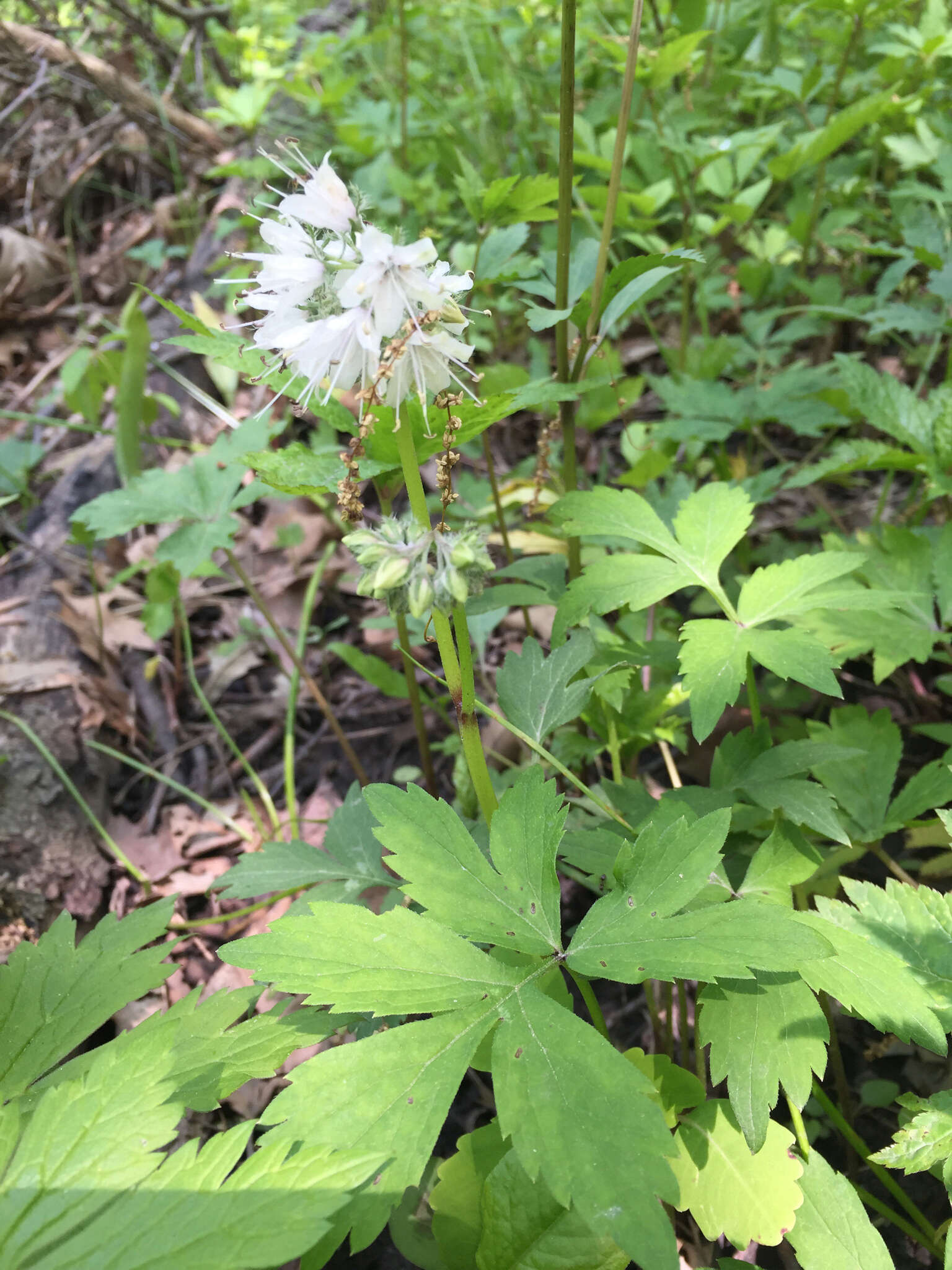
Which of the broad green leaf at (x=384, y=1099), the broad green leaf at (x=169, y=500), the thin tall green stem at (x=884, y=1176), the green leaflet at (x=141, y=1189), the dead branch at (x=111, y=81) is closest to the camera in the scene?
the green leaflet at (x=141, y=1189)

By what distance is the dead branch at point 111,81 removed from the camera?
4.68 meters

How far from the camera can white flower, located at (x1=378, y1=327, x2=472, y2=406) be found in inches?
44.1

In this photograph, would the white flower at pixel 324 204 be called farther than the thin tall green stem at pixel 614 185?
No

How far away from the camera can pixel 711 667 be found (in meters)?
1.44

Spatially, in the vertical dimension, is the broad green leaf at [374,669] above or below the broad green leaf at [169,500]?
below

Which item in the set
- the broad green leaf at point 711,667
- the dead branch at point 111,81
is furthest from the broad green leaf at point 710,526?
the dead branch at point 111,81

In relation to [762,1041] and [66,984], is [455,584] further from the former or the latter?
[66,984]

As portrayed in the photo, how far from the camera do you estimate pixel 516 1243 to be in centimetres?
114

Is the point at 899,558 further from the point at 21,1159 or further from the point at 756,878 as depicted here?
the point at 21,1159

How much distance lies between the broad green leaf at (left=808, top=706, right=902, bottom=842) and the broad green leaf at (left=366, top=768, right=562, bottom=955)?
67 centimetres

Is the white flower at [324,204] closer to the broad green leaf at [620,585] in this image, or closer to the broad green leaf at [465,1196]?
the broad green leaf at [620,585]

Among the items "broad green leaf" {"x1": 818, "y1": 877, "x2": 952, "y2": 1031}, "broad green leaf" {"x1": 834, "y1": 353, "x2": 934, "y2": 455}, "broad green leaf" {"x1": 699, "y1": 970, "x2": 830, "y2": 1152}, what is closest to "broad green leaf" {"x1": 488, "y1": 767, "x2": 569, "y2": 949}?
"broad green leaf" {"x1": 699, "y1": 970, "x2": 830, "y2": 1152}

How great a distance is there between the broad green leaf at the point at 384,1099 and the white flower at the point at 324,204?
1.15m

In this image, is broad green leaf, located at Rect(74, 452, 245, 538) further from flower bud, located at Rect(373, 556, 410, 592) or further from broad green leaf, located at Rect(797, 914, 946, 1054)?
broad green leaf, located at Rect(797, 914, 946, 1054)
